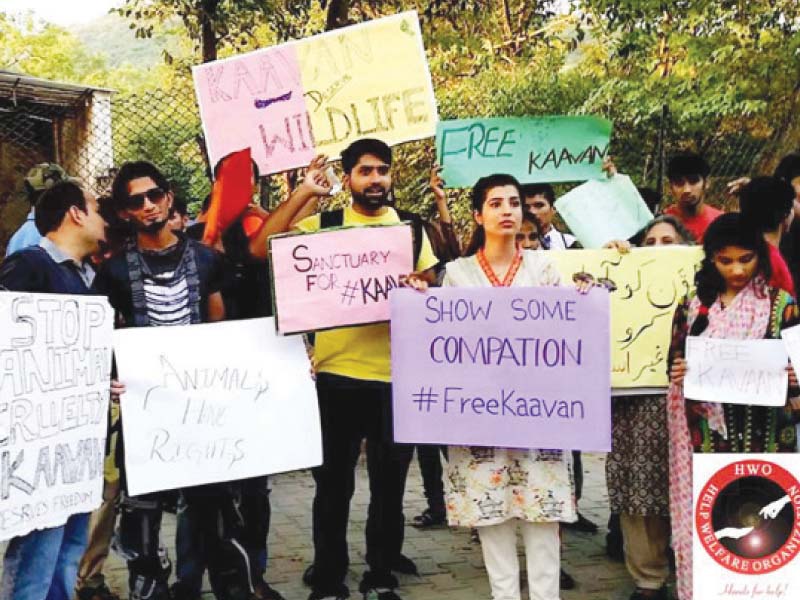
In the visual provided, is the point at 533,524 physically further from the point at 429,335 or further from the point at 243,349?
the point at 243,349

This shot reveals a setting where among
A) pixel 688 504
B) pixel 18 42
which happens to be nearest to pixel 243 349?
pixel 688 504

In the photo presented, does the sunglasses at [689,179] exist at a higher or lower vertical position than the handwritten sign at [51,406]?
higher

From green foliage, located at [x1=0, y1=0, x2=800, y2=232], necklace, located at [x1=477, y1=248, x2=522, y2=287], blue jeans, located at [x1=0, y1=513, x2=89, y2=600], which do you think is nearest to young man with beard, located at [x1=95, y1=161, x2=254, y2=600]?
blue jeans, located at [x1=0, y1=513, x2=89, y2=600]

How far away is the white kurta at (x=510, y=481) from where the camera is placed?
4324mm

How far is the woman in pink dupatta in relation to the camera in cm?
420

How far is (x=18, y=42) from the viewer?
60.1 metres

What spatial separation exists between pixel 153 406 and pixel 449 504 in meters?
1.28

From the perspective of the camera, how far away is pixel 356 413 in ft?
16.0

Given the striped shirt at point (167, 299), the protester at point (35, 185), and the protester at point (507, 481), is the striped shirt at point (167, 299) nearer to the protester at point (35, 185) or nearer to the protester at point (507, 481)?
the protester at point (507, 481)

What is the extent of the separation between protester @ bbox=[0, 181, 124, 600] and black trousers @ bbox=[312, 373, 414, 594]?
1060 millimetres

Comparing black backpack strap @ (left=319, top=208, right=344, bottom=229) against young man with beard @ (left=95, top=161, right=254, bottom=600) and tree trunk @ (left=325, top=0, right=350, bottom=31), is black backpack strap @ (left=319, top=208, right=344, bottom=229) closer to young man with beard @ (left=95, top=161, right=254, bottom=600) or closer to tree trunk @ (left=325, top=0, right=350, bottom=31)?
young man with beard @ (left=95, top=161, right=254, bottom=600)

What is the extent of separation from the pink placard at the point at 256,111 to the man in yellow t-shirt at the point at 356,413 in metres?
0.59

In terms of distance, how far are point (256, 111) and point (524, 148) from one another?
139cm

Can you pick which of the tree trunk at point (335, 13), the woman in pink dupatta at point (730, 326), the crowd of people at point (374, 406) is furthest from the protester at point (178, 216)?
the tree trunk at point (335, 13)
